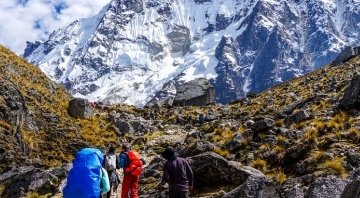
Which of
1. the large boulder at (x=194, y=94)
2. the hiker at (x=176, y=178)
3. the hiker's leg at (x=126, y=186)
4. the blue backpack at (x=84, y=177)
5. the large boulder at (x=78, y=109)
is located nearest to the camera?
the blue backpack at (x=84, y=177)

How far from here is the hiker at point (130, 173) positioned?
14188 mm

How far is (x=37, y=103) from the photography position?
3152 centimetres

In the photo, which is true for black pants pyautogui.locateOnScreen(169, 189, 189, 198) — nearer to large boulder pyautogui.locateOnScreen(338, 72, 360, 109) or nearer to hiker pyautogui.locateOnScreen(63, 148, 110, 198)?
hiker pyautogui.locateOnScreen(63, 148, 110, 198)

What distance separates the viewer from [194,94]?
69.3 m

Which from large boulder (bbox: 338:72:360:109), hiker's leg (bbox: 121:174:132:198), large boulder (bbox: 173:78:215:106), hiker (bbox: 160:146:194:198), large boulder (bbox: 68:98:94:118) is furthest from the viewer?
large boulder (bbox: 173:78:215:106)

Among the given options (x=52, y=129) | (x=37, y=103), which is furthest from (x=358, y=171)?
(x=37, y=103)

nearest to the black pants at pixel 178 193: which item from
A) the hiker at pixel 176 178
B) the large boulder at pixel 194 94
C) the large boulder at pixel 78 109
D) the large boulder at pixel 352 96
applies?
the hiker at pixel 176 178

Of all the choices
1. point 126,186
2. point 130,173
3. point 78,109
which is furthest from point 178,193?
point 78,109

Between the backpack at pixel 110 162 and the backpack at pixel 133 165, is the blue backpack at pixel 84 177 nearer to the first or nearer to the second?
the backpack at pixel 133 165

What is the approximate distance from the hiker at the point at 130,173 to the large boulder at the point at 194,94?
51.3m

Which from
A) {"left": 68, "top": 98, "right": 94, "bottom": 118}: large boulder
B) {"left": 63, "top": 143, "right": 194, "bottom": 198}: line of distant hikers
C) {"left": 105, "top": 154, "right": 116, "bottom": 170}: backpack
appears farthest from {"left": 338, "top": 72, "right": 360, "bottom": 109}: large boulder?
{"left": 68, "top": 98, "right": 94, "bottom": 118}: large boulder

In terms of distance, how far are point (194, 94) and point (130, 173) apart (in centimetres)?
5535

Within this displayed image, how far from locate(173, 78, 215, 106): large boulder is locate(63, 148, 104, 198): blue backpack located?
56.3 metres

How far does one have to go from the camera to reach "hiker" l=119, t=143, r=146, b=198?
1419 centimetres
